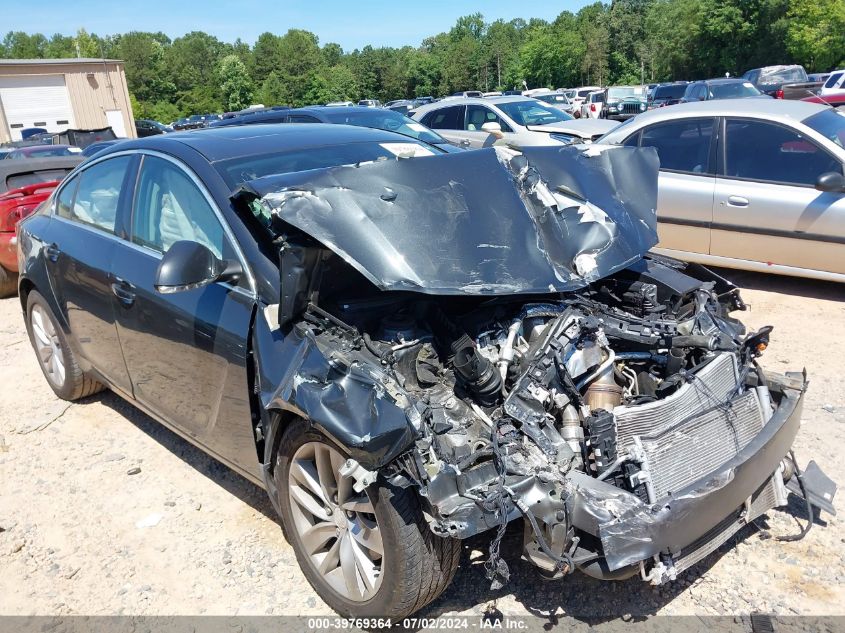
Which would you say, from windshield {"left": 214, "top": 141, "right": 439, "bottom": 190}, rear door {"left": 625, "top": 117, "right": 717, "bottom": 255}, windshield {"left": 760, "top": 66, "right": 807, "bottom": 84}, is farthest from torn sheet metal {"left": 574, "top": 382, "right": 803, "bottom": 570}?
windshield {"left": 760, "top": 66, "right": 807, "bottom": 84}

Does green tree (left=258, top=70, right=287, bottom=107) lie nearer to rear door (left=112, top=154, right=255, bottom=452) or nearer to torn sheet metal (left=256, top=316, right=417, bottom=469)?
rear door (left=112, top=154, right=255, bottom=452)

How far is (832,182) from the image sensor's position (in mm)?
5547

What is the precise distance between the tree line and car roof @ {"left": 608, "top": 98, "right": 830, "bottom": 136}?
1694 inches

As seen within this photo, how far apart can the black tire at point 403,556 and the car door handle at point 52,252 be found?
98.2 inches

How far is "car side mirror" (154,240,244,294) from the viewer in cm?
279

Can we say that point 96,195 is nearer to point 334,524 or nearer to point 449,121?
point 334,524

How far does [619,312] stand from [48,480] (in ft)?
11.1

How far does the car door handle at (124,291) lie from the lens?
354cm

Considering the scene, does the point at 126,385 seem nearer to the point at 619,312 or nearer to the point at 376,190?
the point at 376,190

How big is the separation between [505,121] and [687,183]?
19.1ft

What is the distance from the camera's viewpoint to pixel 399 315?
9.78 ft

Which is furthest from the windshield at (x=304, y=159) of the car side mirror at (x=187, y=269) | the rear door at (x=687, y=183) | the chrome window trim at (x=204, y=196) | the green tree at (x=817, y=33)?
the green tree at (x=817, y=33)

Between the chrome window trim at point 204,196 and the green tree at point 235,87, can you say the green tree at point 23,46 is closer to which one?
the green tree at point 235,87

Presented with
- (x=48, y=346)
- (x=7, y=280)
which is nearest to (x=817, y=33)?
(x=7, y=280)
